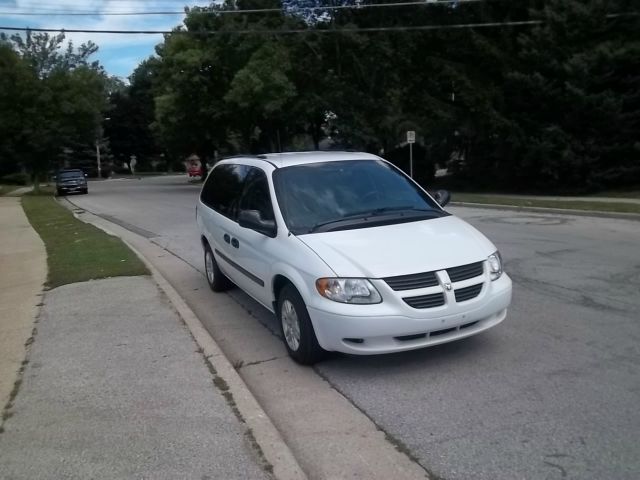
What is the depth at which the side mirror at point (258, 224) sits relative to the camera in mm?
5418

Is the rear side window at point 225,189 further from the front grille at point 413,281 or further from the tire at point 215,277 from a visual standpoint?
the front grille at point 413,281

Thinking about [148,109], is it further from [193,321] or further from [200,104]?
[193,321]

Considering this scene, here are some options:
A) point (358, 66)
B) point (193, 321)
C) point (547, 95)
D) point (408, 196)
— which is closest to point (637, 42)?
point (547, 95)

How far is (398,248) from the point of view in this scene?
15.6 ft

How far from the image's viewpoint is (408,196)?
5996 millimetres

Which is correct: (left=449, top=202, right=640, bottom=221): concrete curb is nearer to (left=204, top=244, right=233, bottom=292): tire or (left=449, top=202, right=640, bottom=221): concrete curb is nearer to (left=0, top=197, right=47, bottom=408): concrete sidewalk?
(left=204, top=244, right=233, bottom=292): tire

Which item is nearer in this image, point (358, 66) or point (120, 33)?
point (120, 33)

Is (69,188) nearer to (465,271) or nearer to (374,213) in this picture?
(374,213)

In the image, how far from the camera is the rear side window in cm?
683

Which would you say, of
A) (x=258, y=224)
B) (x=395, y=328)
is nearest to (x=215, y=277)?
(x=258, y=224)

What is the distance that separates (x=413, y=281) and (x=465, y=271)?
1.60ft

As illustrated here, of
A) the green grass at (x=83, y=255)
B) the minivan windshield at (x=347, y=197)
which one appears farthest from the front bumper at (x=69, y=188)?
the minivan windshield at (x=347, y=197)

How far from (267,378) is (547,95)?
23.5 metres

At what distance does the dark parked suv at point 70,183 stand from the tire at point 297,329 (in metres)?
35.6
